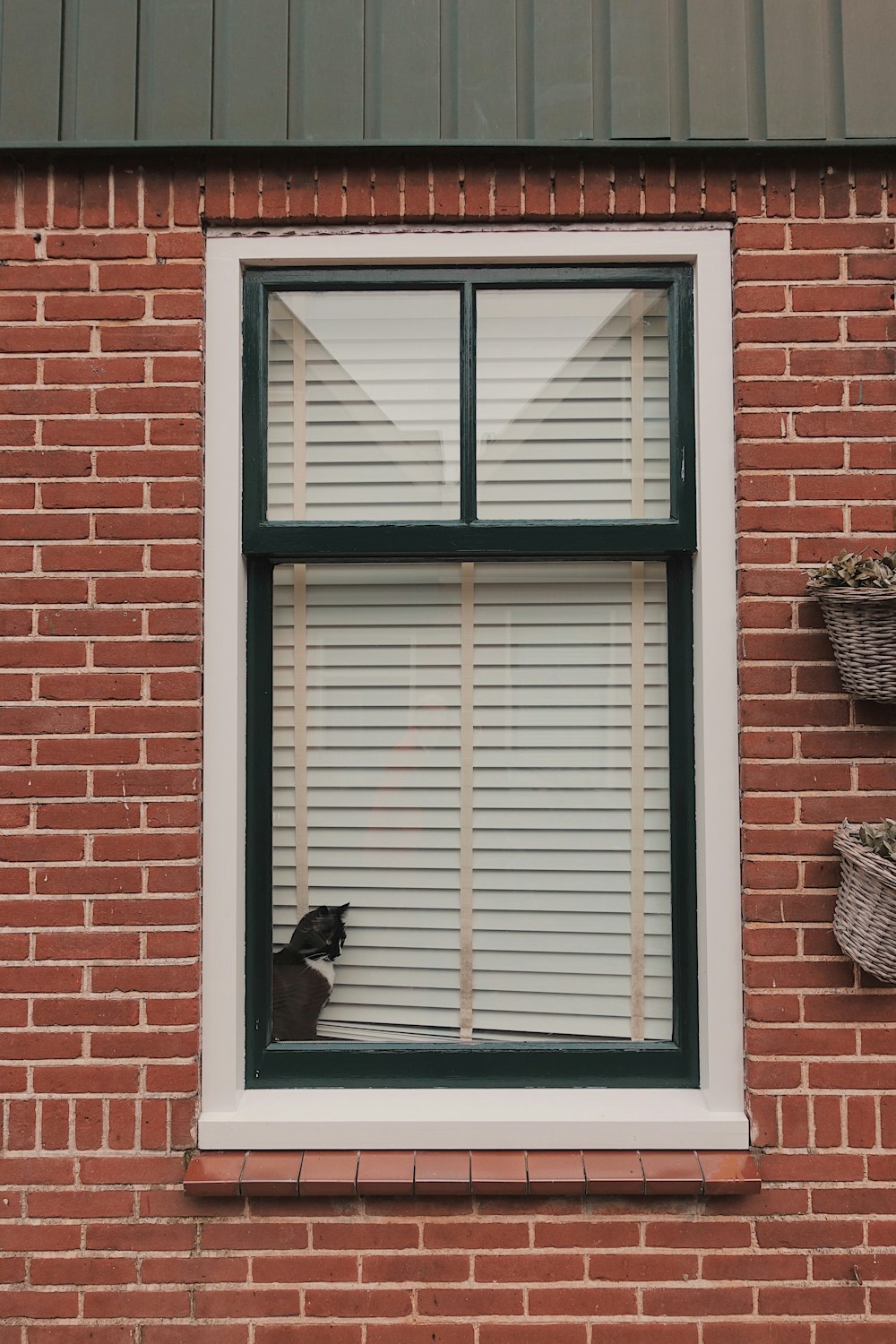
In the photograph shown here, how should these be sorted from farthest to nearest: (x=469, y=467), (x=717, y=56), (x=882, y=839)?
(x=469, y=467) < (x=717, y=56) < (x=882, y=839)

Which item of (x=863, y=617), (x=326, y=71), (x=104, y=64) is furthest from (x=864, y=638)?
(x=104, y=64)

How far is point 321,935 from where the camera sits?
2512 mm

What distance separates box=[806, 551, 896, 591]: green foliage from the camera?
2.12 metres

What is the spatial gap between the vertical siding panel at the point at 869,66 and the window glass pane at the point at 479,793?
1.23 m

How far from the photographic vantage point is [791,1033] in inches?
90.6

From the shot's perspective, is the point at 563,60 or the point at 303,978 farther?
the point at 303,978

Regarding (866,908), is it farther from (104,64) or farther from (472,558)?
(104,64)

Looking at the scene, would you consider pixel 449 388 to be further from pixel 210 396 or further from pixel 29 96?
pixel 29 96

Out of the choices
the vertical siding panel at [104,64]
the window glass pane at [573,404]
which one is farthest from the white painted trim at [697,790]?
the vertical siding panel at [104,64]

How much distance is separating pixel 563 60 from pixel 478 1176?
2.82 m

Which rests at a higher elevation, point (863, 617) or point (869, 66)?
point (869, 66)

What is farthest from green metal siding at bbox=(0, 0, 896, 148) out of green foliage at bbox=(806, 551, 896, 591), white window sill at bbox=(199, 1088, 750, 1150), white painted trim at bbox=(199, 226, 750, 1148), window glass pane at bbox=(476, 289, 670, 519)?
white window sill at bbox=(199, 1088, 750, 1150)

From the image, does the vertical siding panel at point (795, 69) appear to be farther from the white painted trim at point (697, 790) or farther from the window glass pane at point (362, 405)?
the window glass pane at point (362, 405)

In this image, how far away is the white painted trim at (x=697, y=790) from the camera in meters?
2.33
